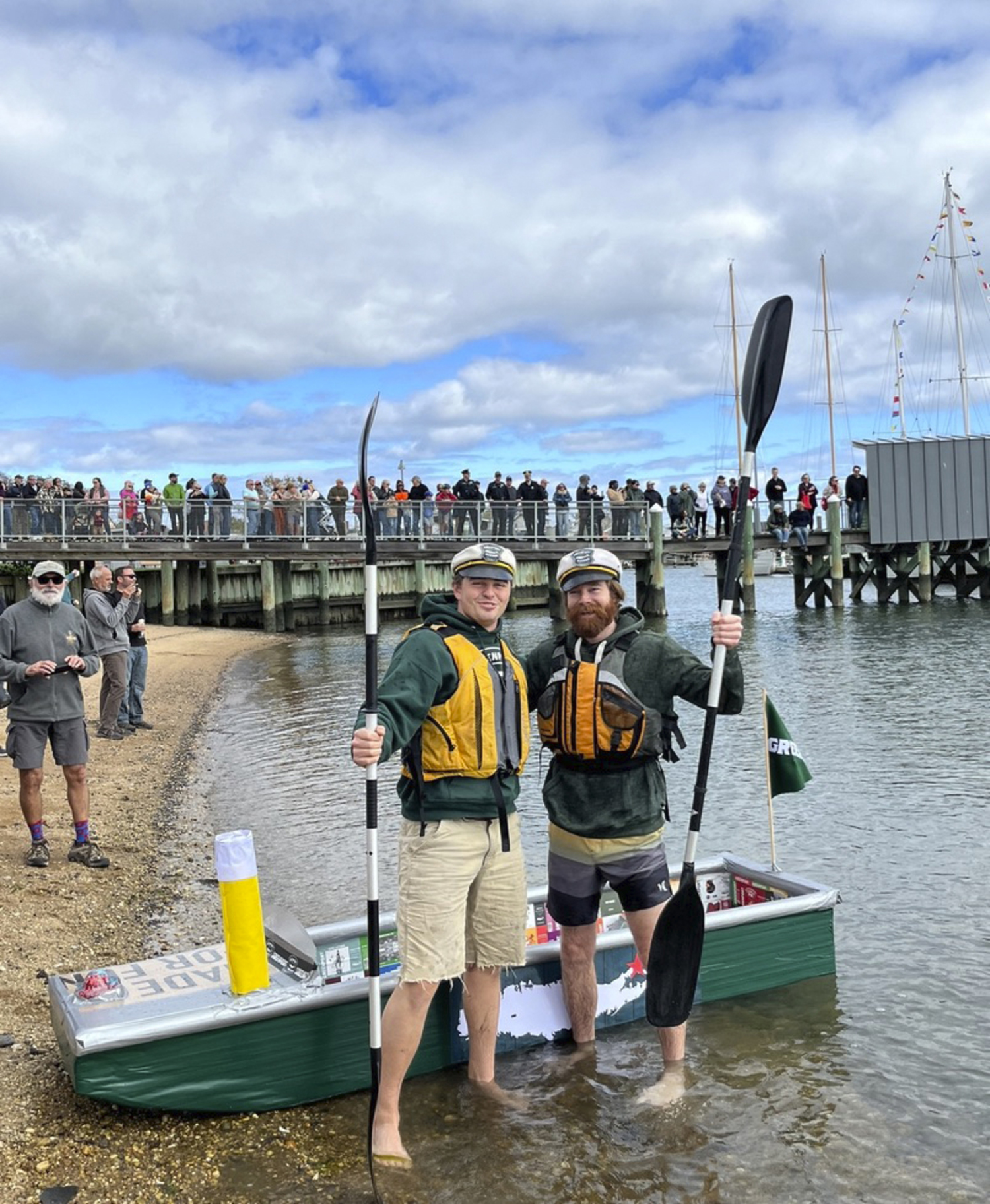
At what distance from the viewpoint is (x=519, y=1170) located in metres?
4.81

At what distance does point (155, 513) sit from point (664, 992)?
27.5m

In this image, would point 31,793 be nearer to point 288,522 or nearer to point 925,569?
point 288,522

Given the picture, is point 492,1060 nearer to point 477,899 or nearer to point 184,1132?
point 477,899

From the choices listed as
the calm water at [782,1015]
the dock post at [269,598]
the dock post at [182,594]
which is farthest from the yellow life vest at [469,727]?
the dock post at [182,594]

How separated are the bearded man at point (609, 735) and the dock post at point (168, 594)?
107 ft

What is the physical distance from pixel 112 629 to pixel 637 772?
34.4 ft

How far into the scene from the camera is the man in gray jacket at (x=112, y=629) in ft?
45.4

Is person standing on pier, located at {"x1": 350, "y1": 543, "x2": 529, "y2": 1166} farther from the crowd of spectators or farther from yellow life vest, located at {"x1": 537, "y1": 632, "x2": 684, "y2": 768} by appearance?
the crowd of spectators

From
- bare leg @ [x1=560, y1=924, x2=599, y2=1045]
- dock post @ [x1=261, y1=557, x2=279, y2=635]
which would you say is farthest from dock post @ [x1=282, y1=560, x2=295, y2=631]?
bare leg @ [x1=560, y1=924, x2=599, y2=1045]

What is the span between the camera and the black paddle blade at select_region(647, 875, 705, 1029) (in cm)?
504

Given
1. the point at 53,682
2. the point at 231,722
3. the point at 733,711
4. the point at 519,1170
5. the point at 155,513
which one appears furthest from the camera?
the point at 155,513

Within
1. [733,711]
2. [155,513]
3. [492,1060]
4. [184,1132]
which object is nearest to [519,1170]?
[492,1060]

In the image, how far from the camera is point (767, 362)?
5.38 meters

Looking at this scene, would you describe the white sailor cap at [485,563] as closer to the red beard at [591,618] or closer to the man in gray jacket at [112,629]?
the red beard at [591,618]
